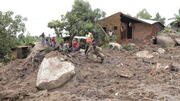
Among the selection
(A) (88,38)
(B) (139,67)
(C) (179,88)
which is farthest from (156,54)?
(C) (179,88)

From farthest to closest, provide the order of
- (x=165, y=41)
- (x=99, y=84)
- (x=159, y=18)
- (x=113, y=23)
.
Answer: (x=159, y=18) → (x=113, y=23) → (x=165, y=41) → (x=99, y=84)

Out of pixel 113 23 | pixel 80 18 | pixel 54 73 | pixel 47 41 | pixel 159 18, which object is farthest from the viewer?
pixel 159 18

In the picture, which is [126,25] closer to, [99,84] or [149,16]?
[99,84]

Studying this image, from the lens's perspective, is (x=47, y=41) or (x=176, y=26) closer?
(x=47, y=41)

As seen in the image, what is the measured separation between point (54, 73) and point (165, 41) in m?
13.2

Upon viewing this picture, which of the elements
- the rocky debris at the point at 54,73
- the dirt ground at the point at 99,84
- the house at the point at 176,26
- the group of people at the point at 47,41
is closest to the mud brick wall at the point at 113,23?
the group of people at the point at 47,41

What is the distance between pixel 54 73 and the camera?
10.3 meters

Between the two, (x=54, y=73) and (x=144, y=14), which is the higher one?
(x=144, y=14)

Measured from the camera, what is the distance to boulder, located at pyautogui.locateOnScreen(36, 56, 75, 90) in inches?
391

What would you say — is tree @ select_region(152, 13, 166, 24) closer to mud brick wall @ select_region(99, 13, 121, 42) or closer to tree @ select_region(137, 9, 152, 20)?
tree @ select_region(137, 9, 152, 20)

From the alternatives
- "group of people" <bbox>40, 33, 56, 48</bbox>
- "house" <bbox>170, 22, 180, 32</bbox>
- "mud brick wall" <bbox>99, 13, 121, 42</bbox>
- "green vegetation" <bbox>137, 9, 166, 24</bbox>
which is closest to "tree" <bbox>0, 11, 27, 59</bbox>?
"group of people" <bbox>40, 33, 56, 48</bbox>

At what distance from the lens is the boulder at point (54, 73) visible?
993 centimetres

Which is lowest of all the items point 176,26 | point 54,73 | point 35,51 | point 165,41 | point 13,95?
point 13,95

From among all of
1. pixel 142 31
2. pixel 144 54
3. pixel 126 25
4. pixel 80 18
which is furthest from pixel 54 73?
pixel 126 25
